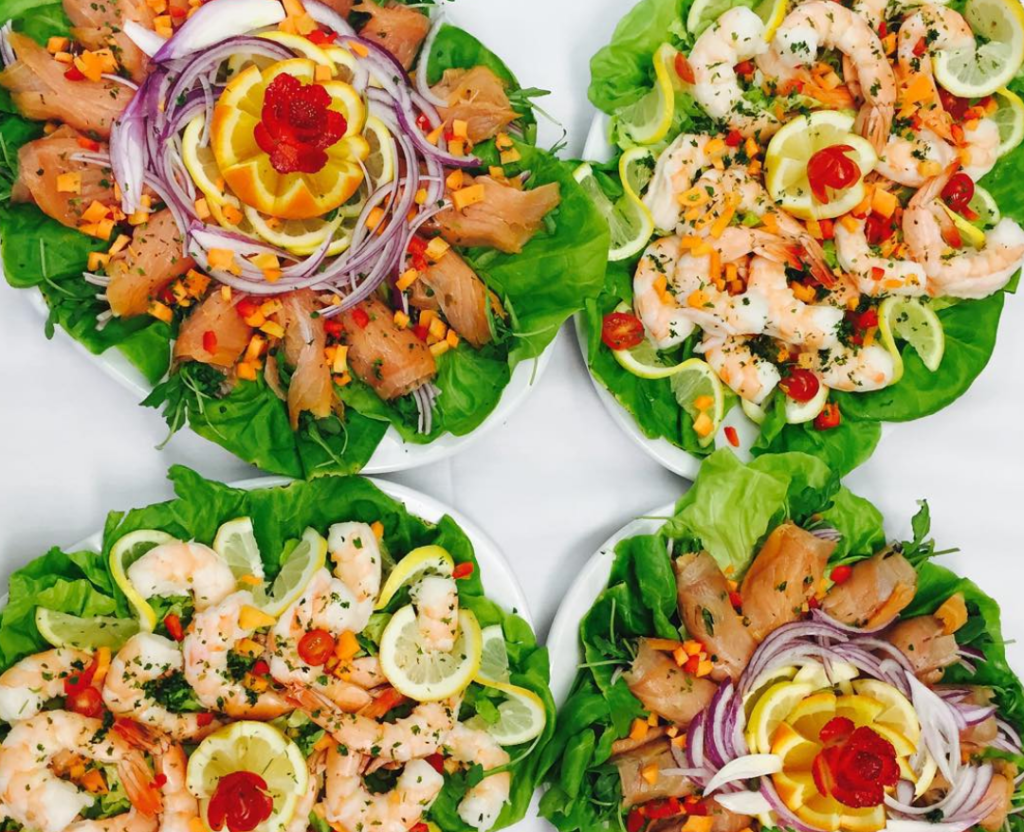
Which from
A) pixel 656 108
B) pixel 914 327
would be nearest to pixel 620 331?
pixel 656 108

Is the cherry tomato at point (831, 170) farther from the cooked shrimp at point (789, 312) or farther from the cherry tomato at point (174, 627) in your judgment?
the cherry tomato at point (174, 627)

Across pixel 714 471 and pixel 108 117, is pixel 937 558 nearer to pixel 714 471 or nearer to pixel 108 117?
pixel 714 471

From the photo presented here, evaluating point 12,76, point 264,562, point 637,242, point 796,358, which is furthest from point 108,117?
point 796,358

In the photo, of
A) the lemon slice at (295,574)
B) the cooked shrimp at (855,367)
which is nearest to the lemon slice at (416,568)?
the lemon slice at (295,574)

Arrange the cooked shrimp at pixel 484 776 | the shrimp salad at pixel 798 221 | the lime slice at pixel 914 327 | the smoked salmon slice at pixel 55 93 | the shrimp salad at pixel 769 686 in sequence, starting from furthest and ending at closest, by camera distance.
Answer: the lime slice at pixel 914 327 → the shrimp salad at pixel 798 221 → the shrimp salad at pixel 769 686 → the cooked shrimp at pixel 484 776 → the smoked salmon slice at pixel 55 93

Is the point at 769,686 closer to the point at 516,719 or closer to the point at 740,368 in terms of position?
the point at 516,719

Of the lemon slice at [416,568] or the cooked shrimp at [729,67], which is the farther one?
the cooked shrimp at [729,67]
